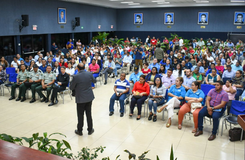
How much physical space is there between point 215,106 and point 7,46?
12688 millimetres

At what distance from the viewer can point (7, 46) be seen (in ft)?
48.9

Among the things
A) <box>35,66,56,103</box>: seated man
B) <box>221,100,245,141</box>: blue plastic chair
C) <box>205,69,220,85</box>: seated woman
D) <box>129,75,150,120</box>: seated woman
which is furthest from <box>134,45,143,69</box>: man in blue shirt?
<box>221,100,245,141</box>: blue plastic chair

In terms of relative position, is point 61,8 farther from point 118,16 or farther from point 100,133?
point 100,133

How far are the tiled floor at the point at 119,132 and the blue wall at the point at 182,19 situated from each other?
1959 cm

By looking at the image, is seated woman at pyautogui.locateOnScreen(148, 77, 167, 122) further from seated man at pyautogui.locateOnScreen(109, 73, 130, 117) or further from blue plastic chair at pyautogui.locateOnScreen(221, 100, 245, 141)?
blue plastic chair at pyautogui.locateOnScreen(221, 100, 245, 141)

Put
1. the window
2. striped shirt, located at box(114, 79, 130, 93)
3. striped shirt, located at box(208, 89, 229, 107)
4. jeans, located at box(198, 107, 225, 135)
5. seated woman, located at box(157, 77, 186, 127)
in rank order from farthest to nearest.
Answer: the window → striped shirt, located at box(114, 79, 130, 93) → seated woman, located at box(157, 77, 186, 127) → striped shirt, located at box(208, 89, 229, 107) → jeans, located at box(198, 107, 225, 135)

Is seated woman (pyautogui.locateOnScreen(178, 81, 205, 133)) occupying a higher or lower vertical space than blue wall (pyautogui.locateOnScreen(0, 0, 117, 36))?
lower

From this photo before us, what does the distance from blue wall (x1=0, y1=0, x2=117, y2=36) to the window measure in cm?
47

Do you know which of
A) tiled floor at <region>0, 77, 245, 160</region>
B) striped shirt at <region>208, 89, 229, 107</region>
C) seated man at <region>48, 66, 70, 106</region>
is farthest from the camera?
seated man at <region>48, 66, 70, 106</region>

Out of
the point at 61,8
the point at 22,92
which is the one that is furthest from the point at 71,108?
the point at 61,8

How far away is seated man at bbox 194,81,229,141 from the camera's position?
6371mm

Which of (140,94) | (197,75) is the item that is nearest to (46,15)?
(197,75)

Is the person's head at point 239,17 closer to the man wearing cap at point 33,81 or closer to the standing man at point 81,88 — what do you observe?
the man wearing cap at point 33,81

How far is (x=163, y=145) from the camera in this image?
5906 mm
